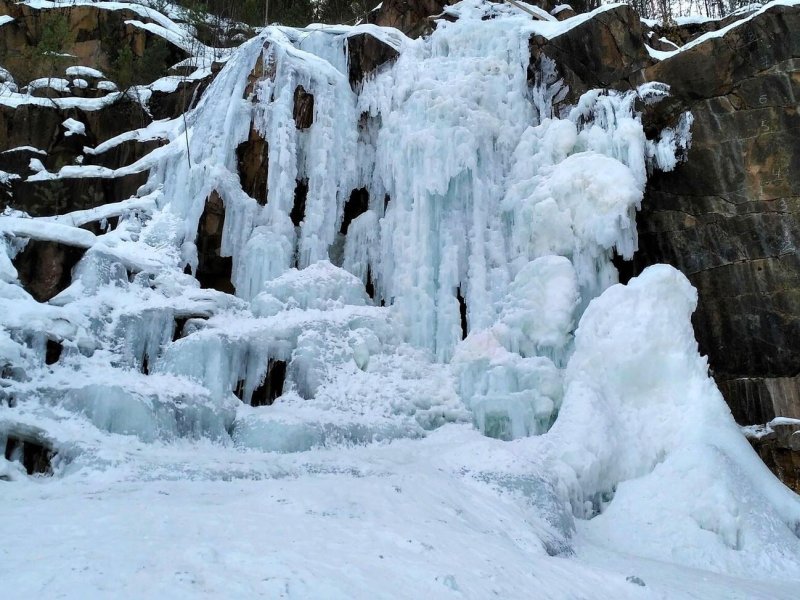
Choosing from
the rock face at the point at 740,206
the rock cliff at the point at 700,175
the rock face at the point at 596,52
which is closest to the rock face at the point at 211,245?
the rock cliff at the point at 700,175

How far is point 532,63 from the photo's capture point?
46.4ft

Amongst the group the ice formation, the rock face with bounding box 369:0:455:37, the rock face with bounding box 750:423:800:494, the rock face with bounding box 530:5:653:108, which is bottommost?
the rock face with bounding box 750:423:800:494

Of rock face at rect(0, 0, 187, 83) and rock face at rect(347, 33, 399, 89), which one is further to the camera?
rock face at rect(0, 0, 187, 83)

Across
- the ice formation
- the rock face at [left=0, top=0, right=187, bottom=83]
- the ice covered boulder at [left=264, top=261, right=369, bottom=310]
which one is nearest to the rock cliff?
the ice formation

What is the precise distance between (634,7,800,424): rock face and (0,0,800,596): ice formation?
64 cm

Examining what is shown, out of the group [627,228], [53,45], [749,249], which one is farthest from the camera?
[53,45]

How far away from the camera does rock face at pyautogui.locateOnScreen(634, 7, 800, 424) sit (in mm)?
11930

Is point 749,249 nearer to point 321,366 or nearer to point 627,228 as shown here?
point 627,228

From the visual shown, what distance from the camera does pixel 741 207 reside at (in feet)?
40.8

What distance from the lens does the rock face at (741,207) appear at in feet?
39.1

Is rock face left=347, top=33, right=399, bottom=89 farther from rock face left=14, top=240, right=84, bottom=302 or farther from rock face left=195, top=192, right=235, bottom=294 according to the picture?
rock face left=14, top=240, right=84, bottom=302

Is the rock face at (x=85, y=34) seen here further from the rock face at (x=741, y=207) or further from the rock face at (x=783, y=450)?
the rock face at (x=783, y=450)

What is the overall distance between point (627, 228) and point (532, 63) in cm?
488

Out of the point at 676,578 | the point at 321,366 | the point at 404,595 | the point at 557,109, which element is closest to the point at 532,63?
the point at 557,109
